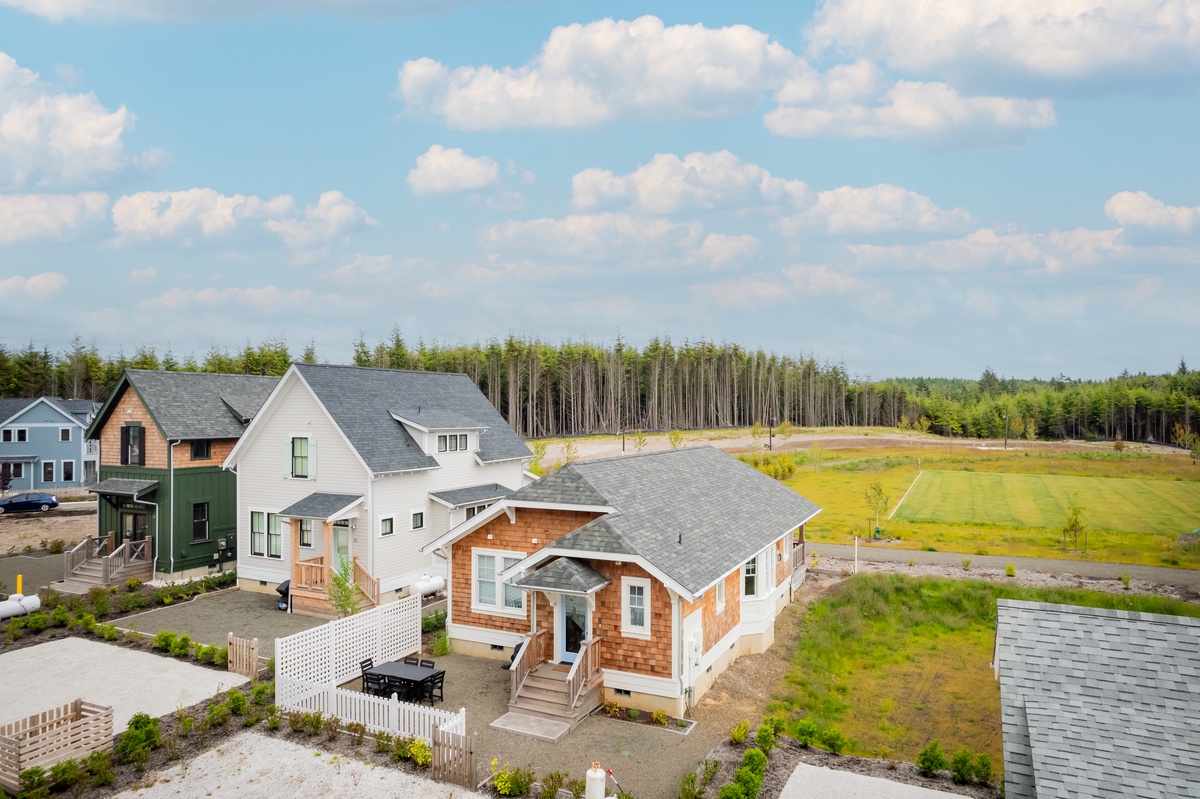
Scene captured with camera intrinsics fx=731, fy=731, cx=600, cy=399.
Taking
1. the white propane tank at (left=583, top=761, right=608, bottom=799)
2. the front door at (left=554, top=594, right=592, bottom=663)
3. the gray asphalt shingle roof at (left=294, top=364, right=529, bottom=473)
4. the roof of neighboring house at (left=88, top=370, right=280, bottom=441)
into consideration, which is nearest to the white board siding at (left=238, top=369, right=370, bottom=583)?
the gray asphalt shingle roof at (left=294, top=364, right=529, bottom=473)

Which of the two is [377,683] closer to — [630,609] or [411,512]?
[630,609]

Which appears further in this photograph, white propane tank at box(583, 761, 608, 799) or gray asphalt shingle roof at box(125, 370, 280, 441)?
gray asphalt shingle roof at box(125, 370, 280, 441)

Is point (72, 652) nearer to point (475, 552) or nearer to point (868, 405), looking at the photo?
point (475, 552)

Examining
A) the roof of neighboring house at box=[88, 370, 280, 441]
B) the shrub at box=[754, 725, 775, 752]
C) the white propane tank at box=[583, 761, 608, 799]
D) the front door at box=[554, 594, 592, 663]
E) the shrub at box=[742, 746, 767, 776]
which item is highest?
the roof of neighboring house at box=[88, 370, 280, 441]

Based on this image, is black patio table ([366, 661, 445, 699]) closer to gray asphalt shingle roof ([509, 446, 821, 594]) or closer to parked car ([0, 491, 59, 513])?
gray asphalt shingle roof ([509, 446, 821, 594])

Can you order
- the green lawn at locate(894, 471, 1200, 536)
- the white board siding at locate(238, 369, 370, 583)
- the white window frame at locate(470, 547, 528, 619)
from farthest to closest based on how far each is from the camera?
the green lawn at locate(894, 471, 1200, 536), the white board siding at locate(238, 369, 370, 583), the white window frame at locate(470, 547, 528, 619)

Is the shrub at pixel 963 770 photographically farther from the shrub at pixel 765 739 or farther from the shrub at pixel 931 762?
the shrub at pixel 765 739

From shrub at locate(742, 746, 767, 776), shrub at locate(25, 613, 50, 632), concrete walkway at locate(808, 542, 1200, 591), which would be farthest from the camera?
concrete walkway at locate(808, 542, 1200, 591)
